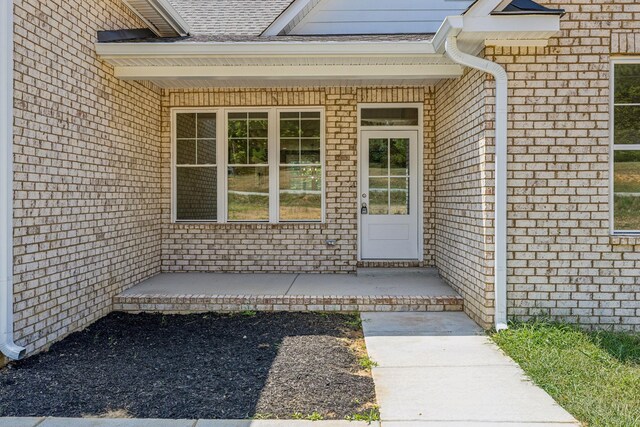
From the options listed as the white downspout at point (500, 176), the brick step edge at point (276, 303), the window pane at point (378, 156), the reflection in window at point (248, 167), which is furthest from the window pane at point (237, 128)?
the white downspout at point (500, 176)

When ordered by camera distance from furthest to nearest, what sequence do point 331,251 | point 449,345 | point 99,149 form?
point 331,251 < point 99,149 < point 449,345

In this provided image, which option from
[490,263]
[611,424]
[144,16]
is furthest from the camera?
[144,16]

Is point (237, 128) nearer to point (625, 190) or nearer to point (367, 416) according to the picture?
point (625, 190)

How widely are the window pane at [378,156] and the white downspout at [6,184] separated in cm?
501

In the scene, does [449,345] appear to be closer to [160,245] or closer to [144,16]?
[160,245]

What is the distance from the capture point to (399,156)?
25.6 ft

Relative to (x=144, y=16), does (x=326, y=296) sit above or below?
below

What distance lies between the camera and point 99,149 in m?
5.77

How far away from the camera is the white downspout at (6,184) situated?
4098 mm

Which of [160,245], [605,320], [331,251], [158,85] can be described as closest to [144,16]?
[158,85]

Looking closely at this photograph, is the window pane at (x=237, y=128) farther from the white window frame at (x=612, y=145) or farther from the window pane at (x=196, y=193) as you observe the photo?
the white window frame at (x=612, y=145)

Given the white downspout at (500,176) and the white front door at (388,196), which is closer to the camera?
the white downspout at (500,176)

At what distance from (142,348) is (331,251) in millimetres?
3557

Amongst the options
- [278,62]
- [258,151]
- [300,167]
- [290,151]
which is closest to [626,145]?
[278,62]
